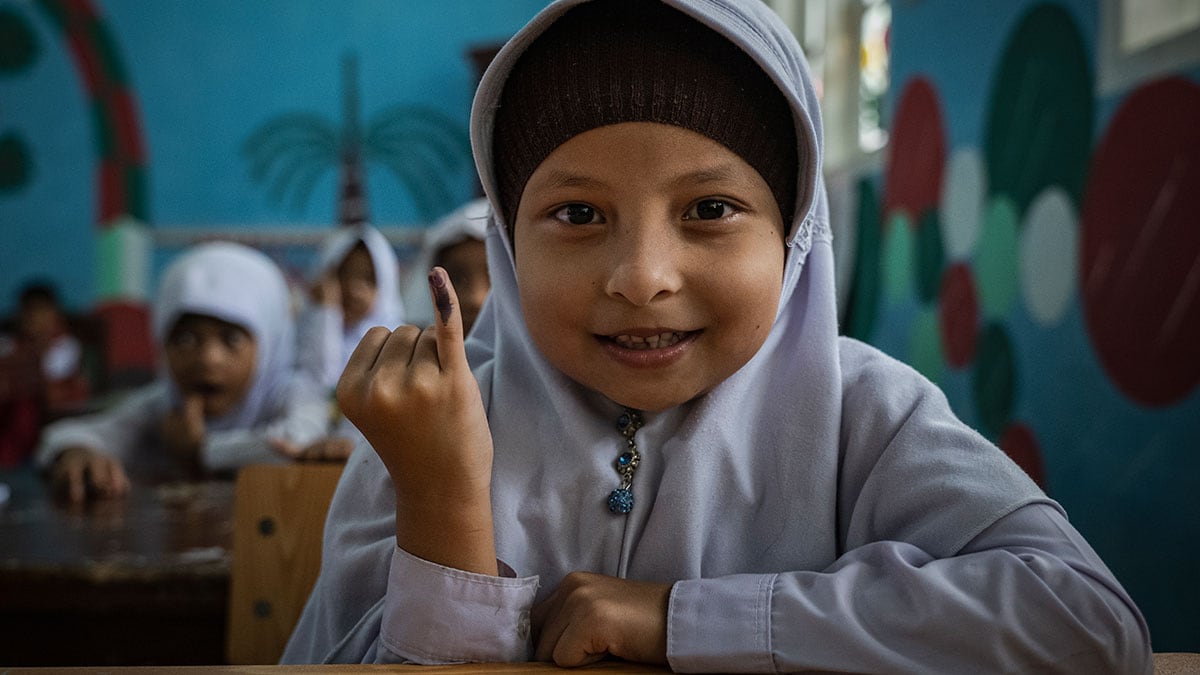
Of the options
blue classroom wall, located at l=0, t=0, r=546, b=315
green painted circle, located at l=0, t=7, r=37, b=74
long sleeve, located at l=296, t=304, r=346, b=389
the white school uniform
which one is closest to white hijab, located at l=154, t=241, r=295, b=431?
the white school uniform

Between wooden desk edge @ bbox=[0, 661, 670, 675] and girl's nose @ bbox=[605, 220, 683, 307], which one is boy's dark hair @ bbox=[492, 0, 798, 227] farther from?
wooden desk edge @ bbox=[0, 661, 670, 675]

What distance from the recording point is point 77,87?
7566mm

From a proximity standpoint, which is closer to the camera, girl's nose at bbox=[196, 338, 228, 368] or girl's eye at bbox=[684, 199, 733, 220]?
girl's eye at bbox=[684, 199, 733, 220]

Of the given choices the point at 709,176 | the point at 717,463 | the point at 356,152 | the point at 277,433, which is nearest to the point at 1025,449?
the point at 277,433

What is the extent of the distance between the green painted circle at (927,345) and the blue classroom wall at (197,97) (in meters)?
Answer: 4.47

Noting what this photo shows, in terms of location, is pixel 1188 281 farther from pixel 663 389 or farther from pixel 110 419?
pixel 110 419

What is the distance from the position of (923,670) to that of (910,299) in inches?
137

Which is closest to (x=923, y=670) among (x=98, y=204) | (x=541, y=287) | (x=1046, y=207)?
(x=541, y=287)

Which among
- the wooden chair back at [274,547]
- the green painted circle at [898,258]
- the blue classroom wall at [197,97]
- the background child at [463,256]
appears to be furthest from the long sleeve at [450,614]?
the blue classroom wall at [197,97]

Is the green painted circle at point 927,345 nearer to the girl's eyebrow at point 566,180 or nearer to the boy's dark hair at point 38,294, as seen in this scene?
the girl's eyebrow at point 566,180

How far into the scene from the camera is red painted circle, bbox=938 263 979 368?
3309mm

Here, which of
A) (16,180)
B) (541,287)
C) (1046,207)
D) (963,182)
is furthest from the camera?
(16,180)

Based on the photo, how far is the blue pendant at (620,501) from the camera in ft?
3.17

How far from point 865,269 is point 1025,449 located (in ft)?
7.06
